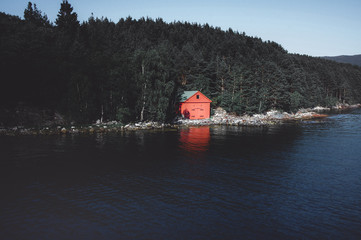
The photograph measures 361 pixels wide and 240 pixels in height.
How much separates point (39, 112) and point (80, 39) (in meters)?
36.1

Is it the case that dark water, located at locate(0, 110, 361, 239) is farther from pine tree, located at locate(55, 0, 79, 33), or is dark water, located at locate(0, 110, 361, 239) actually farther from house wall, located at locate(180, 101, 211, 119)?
pine tree, located at locate(55, 0, 79, 33)

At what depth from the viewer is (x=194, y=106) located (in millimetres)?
59094

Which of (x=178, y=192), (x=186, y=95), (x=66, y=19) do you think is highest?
(x=66, y=19)

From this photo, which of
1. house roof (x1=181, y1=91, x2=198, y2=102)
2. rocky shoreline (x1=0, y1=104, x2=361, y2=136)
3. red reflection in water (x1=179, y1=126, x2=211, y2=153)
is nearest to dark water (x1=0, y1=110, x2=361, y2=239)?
red reflection in water (x1=179, y1=126, x2=211, y2=153)

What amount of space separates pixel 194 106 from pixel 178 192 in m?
42.9

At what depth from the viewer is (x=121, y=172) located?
2134 centimetres

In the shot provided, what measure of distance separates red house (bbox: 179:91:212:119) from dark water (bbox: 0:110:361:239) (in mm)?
27237

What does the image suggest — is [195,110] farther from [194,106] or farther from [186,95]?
[186,95]

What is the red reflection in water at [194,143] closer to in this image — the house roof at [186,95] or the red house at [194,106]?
the red house at [194,106]

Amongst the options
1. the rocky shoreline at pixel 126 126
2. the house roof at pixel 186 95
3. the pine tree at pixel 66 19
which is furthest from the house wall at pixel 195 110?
the pine tree at pixel 66 19

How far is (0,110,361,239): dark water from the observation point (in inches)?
488

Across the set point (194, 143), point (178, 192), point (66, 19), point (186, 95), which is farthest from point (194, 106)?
point (66, 19)

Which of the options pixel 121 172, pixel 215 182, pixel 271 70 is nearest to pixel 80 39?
pixel 271 70

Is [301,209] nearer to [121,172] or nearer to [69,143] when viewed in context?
[121,172]
